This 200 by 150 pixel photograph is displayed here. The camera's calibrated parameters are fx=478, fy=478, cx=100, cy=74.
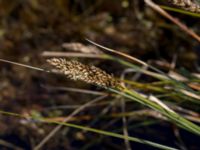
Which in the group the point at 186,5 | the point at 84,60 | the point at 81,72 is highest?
the point at 186,5

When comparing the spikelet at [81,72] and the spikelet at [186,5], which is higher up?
the spikelet at [186,5]

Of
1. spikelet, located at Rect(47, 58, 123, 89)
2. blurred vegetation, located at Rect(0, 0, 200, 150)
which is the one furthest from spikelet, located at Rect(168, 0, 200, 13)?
blurred vegetation, located at Rect(0, 0, 200, 150)

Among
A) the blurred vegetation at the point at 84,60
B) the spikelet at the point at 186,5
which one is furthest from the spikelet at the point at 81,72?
the blurred vegetation at the point at 84,60

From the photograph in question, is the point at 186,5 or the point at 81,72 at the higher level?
the point at 186,5

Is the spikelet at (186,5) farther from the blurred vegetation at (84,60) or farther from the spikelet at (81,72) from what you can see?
the blurred vegetation at (84,60)

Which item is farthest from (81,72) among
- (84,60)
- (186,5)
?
(84,60)

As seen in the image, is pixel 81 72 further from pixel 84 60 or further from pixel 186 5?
pixel 84 60

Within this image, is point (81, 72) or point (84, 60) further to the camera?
point (84, 60)

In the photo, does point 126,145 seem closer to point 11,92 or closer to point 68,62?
point 11,92

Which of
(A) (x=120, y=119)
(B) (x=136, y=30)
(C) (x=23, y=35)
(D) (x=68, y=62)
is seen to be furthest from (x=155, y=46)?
(D) (x=68, y=62)
